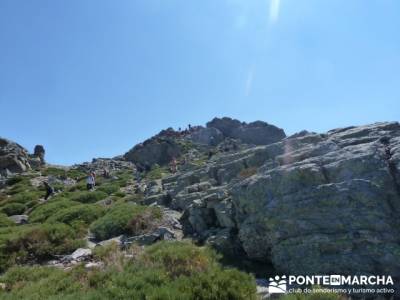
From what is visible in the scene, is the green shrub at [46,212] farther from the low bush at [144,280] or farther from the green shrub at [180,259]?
the green shrub at [180,259]

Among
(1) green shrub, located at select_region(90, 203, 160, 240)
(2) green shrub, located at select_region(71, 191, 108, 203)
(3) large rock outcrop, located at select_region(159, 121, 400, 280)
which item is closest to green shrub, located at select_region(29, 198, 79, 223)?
(2) green shrub, located at select_region(71, 191, 108, 203)

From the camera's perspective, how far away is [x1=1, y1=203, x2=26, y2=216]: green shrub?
29.6 m

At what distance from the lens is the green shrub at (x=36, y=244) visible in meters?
15.1

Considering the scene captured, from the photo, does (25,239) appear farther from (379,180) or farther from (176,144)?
(176,144)

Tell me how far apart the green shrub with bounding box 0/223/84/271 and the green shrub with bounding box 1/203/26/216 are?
46.0 ft

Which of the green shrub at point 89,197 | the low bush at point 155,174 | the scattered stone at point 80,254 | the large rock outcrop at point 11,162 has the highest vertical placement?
the large rock outcrop at point 11,162

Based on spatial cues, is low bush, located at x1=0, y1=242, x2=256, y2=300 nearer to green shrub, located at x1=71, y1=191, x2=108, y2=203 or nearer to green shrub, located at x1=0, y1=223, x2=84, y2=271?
green shrub, located at x1=0, y1=223, x2=84, y2=271

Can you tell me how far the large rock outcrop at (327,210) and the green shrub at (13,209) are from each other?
21.1 m

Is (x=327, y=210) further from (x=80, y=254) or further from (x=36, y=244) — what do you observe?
(x=36, y=244)

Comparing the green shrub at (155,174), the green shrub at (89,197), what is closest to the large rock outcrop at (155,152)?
the green shrub at (155,174)

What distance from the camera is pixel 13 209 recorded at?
30.0 metres

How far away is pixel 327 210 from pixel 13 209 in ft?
90.2

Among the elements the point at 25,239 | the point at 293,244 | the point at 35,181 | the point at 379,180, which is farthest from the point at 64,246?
the point at 35,181

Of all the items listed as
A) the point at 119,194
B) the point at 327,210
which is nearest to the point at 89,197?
the point at 119,194
